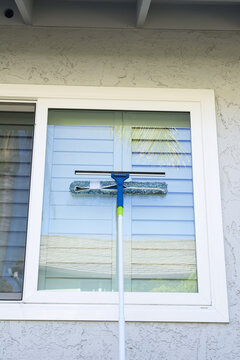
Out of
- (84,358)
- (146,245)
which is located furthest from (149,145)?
(84,358)

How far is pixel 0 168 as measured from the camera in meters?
2.30

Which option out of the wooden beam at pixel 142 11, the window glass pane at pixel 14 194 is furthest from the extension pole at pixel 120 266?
the wooden beam at pixel 142 11

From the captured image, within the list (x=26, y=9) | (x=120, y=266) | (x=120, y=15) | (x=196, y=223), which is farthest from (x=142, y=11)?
(x=120, y=266)

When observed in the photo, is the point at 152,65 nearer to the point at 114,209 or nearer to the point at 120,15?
the point at 120,15

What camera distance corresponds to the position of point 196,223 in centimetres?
217

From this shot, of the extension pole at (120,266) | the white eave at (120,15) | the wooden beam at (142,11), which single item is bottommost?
the extension pole at (120,266)

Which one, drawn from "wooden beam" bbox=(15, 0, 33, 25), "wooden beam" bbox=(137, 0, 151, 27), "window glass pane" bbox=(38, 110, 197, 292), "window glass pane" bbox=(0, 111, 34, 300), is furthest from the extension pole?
"wooden beam" bbox=(15, 0, 33, 25)

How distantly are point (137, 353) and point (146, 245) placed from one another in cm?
59

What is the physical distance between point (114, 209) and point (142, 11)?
1232mm

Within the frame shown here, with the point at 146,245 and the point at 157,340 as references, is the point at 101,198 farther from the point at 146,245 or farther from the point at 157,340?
the point at 157,340

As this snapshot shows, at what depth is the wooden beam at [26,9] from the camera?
86.8 inches

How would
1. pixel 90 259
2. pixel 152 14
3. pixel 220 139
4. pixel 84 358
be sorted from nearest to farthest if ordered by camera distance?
1. pixel 84 358
2. pixel 90 259
3. pixel 220 139
4. pixel 152 14

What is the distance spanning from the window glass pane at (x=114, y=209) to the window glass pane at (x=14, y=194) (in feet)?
0.46

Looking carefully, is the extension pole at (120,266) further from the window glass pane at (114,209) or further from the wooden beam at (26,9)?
the wooden beam at (26,9)
